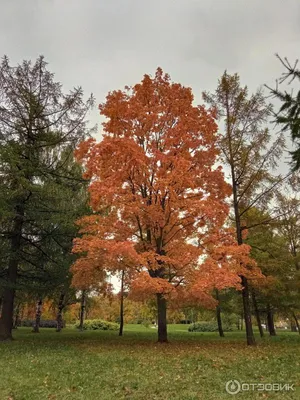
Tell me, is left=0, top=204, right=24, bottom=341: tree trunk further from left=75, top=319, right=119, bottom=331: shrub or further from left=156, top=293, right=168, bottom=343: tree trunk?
left=75, top=319, right=119, bottom=331: shrub

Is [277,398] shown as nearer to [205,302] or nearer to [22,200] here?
[205,302]

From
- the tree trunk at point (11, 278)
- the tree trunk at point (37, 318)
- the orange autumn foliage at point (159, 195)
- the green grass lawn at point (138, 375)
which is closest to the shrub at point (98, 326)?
the tree trunk at point (37, 318)

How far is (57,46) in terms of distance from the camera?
55.3ft

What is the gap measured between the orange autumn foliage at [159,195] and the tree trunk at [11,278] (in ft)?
14.4

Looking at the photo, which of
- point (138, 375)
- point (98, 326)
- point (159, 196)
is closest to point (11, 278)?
point (159, 196)

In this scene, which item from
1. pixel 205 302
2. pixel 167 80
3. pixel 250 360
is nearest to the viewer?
pixel 250 360

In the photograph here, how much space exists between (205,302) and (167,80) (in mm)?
A: 10185

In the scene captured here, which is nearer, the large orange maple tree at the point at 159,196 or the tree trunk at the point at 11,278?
the large orange maple tree at the point at 159,196

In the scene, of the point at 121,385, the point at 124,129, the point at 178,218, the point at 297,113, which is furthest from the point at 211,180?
the point at 121,385

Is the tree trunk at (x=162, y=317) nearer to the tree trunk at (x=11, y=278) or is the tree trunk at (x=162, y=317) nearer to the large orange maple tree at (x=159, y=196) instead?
the large orange maple tree at (x=159, y=196)

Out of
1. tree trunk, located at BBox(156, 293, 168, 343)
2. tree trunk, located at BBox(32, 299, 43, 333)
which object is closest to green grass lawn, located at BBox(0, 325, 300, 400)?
tree trunk, located at BBox(156, 293, 168, 343)

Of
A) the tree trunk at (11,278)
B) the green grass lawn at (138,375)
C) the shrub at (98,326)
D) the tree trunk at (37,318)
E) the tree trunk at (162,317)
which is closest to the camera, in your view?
the green grass lawn at (138,375)

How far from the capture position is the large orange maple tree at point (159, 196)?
42.2ft

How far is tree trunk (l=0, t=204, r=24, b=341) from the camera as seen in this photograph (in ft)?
53.9
